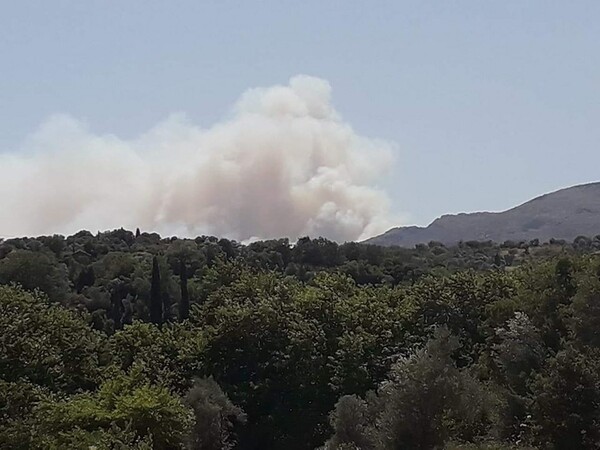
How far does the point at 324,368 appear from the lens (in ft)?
168

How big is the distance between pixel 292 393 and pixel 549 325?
16.0 meters

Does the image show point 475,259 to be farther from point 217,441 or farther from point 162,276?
point 217,441

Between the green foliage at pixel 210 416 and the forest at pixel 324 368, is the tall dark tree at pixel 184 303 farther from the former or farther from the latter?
the green foliage at pixel 210 416

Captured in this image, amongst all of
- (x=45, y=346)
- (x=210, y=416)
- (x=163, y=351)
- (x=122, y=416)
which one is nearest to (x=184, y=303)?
(x=163, y=351)

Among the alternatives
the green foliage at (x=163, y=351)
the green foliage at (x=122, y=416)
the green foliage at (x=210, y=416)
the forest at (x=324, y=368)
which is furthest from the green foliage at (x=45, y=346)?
the green foliage at (x=210, y=416)

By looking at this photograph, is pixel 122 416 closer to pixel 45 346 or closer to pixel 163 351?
pixel 45 346

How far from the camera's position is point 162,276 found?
9744 centimetres

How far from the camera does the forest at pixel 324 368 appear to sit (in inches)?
1230

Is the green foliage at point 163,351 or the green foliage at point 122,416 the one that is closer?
the green foliage at point 122,416

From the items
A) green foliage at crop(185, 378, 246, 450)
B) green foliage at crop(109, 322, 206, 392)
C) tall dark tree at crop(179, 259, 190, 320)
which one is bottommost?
green foliage at crop(185, 378, 246, 450)

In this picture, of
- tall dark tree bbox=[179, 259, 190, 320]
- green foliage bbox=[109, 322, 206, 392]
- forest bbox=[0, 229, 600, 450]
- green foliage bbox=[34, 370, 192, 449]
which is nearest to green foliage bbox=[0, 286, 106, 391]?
forest bbox=[0, 229, 600, 450]

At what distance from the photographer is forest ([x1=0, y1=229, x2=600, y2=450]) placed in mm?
31234

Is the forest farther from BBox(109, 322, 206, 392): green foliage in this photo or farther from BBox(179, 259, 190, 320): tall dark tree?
BBox(179, 259, 190, 320): tall dark tree

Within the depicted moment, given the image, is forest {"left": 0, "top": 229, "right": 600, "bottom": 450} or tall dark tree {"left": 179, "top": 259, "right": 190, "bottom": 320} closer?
forest {"left": 0, "top": 229, "right": 600, "bottom": 450}
